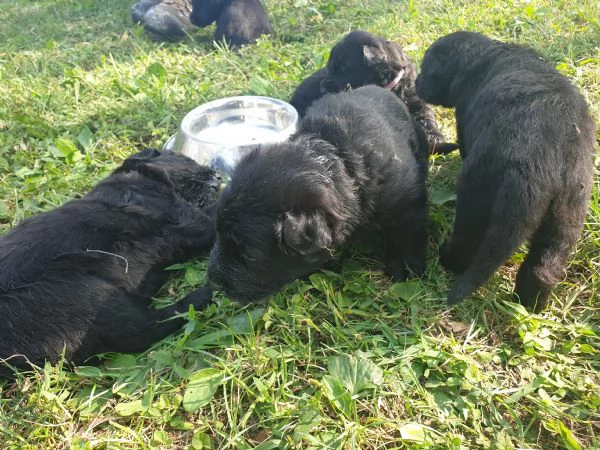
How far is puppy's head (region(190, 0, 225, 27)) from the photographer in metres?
7.46

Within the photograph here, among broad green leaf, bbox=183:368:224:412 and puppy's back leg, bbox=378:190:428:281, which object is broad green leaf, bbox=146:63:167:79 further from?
broad green leaf, bbox=183:368:224:412

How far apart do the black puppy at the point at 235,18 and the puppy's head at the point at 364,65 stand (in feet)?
7.11

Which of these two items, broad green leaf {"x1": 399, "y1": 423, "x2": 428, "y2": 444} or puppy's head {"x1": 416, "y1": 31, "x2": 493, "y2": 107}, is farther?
puppy's head {"x1": 416, "y1": 31, "x2": 493, "y2": 107}

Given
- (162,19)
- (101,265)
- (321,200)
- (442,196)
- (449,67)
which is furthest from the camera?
(162,19)

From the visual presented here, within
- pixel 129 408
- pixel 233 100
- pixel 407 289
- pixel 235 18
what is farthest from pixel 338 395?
pixel 235 18

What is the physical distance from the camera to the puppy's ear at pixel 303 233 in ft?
8.10

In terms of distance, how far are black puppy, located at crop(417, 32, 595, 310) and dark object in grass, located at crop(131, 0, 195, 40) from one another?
17.3 feet

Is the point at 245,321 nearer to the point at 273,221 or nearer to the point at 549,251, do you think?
the point at 273,221

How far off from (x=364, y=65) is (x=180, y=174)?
213 centimetres

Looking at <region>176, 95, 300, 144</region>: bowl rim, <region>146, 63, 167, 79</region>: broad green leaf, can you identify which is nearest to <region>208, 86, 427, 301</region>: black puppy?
<region>176, 95, 300, 144</region>: bowl rim

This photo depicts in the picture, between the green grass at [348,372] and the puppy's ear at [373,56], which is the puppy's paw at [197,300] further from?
the puppy's ear at [373,56]

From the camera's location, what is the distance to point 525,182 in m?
2.57

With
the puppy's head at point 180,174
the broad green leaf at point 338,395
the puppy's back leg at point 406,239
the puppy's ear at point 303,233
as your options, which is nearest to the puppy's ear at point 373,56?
the puppy's head at point 180,174

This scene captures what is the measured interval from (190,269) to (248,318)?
2.44 ft
